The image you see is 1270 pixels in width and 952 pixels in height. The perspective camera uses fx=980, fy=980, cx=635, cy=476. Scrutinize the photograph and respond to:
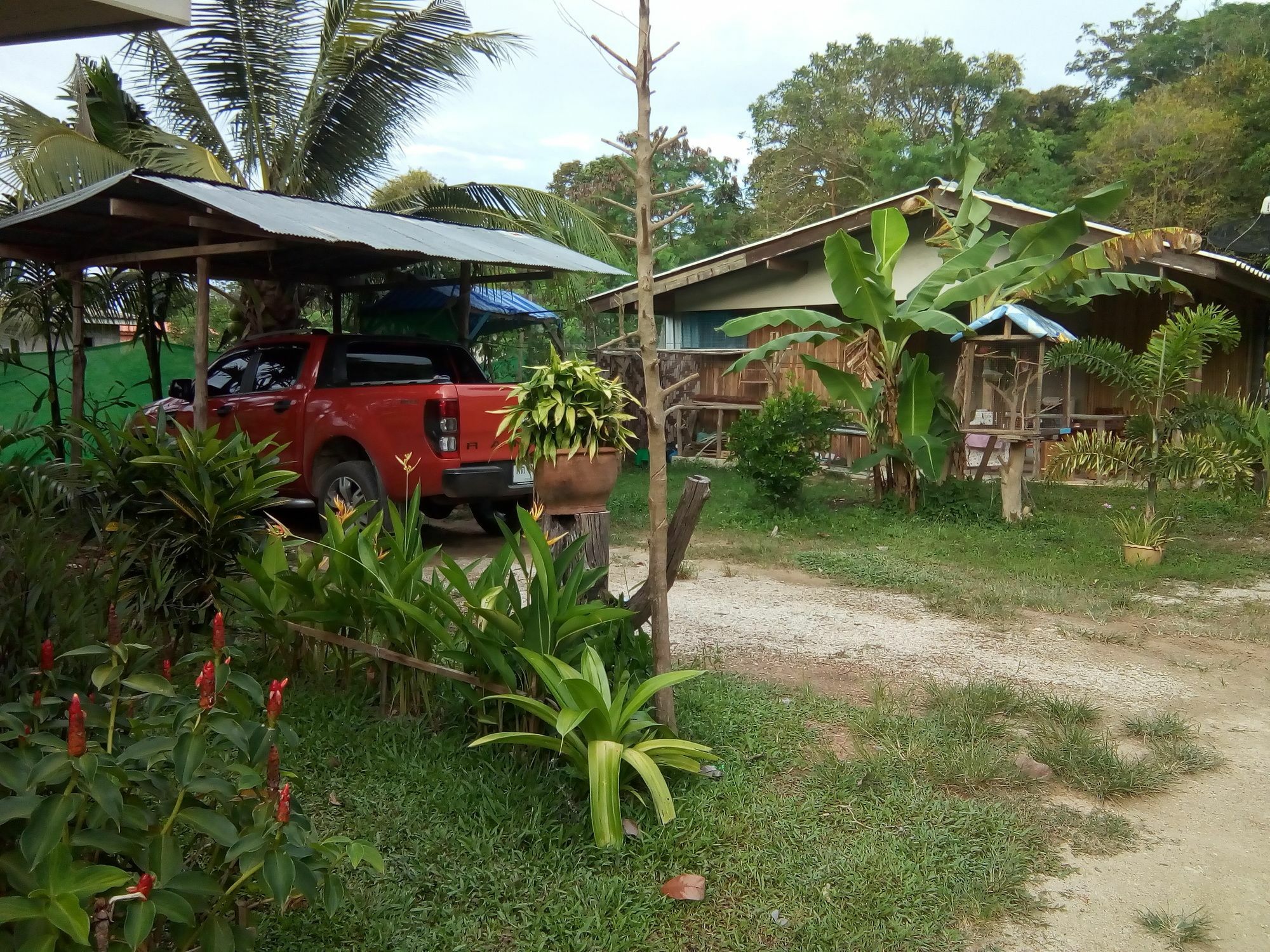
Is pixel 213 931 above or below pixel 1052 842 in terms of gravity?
above

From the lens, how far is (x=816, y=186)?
29969 mm

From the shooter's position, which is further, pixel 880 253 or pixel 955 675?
pixel 880 253

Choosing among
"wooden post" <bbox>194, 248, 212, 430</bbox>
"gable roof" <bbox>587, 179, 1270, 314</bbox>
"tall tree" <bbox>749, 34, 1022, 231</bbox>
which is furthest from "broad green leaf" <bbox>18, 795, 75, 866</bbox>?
"tall tree" <bbox>749, 34, 1022, 231</bbox>

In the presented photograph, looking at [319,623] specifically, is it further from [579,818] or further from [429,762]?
[579,818]

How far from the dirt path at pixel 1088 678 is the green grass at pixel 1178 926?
0.03 m

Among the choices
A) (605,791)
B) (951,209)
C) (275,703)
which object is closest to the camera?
(275,703)

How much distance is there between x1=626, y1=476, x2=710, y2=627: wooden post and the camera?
4086mm

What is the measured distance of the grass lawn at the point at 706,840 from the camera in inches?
117

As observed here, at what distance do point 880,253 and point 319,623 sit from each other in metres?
7.63

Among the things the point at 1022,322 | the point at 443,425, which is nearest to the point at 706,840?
the point at 443,425

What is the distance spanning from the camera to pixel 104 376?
1252 centimetres

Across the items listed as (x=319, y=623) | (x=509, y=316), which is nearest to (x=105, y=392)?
(x=509, y=316)

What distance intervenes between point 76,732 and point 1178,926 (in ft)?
10.3

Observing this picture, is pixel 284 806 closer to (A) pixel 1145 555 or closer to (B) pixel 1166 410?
(A) pixel 1145 555
